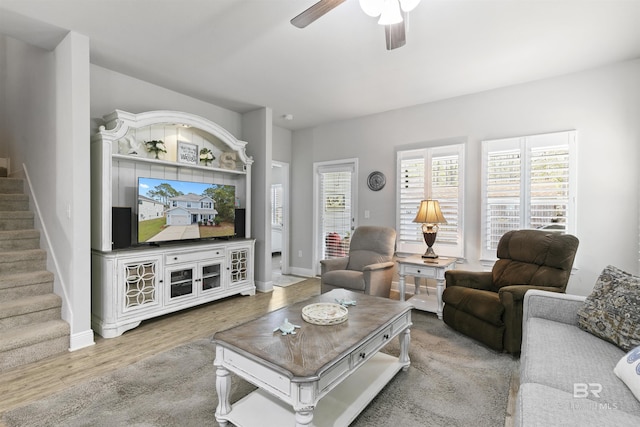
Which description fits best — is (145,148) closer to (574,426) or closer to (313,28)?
(313,28)

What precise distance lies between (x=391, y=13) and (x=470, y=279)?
2518mm

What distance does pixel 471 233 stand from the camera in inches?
153

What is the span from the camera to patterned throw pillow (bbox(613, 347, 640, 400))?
123cm

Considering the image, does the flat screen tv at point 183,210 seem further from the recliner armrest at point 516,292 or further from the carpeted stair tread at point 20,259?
the recliner armrest at point 516,292

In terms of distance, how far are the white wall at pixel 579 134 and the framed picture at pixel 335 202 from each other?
59 cm

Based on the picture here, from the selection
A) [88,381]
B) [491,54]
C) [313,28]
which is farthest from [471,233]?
[88,381]

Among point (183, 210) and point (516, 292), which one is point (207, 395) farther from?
point (516, 292)

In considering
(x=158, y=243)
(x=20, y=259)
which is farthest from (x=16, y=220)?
(x=158, y=243)

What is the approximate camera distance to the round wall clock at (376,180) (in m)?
4.62

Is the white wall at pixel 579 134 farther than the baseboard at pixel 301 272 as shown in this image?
No

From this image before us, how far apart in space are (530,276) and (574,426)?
2044 mm

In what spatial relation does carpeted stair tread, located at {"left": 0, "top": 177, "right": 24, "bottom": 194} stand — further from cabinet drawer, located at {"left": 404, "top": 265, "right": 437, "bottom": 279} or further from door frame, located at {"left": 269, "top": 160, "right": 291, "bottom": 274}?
cabinet drawer, located at {"left": 404, "top": 265, "right": 437, "bottom": 279}

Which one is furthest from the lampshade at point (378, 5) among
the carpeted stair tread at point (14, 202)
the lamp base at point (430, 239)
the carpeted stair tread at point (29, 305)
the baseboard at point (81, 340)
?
the carpeted stair tread at point (14, 202)

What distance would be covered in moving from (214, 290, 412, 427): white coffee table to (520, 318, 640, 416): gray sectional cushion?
780mm
